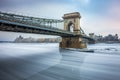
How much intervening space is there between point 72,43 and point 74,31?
5151 millimetres

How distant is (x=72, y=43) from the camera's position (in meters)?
32.6

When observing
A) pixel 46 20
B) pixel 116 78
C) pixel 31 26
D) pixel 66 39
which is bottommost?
pixel 116 78

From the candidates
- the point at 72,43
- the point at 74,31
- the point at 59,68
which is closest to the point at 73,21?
the point at 74,31

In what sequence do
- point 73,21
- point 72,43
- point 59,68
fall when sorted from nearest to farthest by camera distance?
point 59,68, point 72,43, point 73,21

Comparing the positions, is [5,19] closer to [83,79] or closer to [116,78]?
[83,79]

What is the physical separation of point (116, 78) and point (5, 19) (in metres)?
12.2

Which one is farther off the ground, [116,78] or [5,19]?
[5,19]

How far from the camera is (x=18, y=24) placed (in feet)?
44.3

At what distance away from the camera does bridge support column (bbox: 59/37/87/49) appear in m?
31.5

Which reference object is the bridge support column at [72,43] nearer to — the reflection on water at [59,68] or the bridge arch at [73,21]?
the bridge arch at [73,21]

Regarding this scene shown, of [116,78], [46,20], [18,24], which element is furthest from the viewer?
[46,20]

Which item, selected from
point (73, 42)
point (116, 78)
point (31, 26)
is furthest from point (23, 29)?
point (73, 42)

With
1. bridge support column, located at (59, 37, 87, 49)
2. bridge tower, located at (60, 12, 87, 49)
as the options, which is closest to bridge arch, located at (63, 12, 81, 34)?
bridge tower, located at (60, 12, 87, 49)

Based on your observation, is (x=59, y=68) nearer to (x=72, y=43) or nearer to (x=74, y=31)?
(x=72, y=43)
